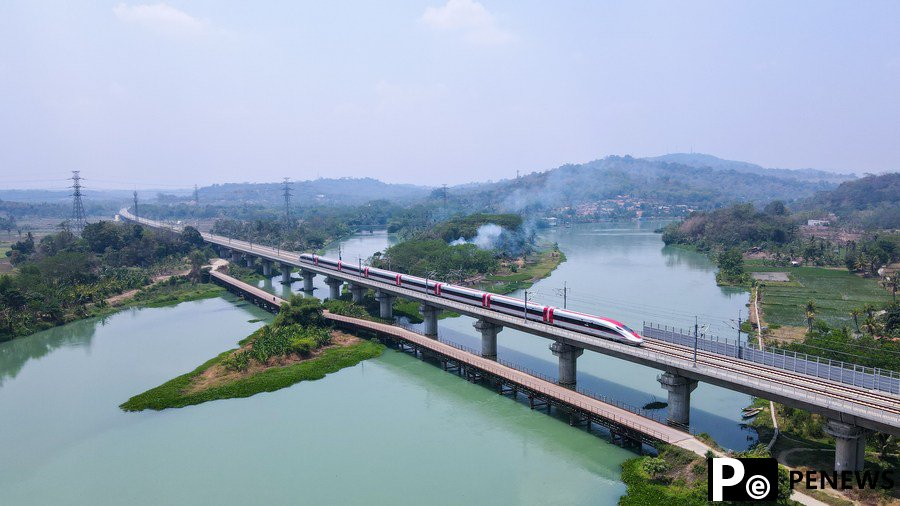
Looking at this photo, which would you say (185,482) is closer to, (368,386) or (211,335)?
(368,386)

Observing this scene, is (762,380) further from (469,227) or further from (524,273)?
(469,227)

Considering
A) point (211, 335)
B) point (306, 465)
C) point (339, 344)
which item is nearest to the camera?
point (306, 465)

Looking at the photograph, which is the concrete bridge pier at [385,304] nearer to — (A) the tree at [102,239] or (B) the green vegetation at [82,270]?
(B) the green vegetation at [82,270]

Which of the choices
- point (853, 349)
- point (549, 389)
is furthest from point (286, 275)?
point (853, 349)

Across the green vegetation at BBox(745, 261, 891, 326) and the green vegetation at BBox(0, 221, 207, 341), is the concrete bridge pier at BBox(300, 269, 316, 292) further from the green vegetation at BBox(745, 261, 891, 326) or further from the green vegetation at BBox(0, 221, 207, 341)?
the green vegetation at BBox(745, 261, 891, 326)

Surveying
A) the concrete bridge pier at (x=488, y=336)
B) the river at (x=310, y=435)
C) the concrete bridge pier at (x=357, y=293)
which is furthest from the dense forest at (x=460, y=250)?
the river at (x=310, y=435)

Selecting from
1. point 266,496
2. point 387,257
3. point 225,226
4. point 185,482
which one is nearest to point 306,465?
point 266,496
